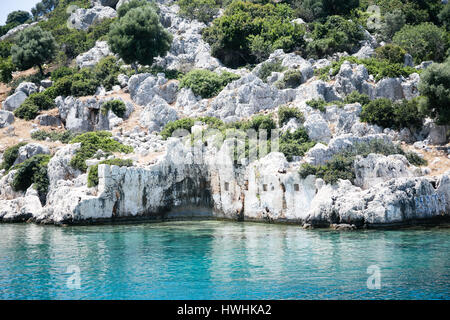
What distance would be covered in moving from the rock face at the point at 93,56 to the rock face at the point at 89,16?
13597 mm

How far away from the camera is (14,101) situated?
188 ft

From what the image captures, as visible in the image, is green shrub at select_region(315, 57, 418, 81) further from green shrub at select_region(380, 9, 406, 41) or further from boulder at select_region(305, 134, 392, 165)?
green shrub at select_region(380, 9, 406, 41)

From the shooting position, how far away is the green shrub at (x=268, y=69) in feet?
174

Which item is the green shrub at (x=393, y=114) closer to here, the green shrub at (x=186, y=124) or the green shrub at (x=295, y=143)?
the green shrub at (x=295, y=143)

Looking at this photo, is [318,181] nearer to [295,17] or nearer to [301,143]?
[301,143]

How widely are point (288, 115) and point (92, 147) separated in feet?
56.8

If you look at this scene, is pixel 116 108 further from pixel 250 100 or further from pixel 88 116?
pixel 250 100

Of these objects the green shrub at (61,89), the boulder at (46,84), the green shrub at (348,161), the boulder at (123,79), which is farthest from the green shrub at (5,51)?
the green shrub at (348,161)

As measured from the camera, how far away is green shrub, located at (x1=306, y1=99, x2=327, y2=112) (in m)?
43.8

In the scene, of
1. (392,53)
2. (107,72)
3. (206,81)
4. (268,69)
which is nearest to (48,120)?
(107,72)

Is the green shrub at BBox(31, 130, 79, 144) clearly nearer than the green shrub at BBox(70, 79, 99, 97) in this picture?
Yes

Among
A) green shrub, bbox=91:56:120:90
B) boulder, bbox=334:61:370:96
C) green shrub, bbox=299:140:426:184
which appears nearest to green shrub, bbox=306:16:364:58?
boulder, bbox=334:61:370:96

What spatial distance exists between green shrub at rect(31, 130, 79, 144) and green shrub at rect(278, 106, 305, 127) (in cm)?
2137
